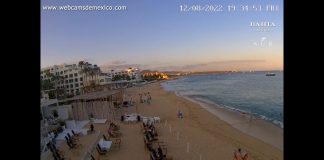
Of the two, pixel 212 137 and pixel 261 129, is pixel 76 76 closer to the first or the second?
pixel 261 129

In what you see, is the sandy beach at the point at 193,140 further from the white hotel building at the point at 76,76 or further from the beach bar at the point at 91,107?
the white hotel building at the point at 76,76

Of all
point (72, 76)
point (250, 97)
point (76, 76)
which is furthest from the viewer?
point (250, 97)

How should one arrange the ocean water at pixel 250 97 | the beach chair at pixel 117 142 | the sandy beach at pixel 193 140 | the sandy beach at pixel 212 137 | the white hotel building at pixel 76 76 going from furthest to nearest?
the ocean water at pixel 250 97 → the white hotel building at pixel 76 76 → the sandy beach at pixel 212 137 → the beach chair at pixel 117 142 → the sandy beach at pixel 193 140

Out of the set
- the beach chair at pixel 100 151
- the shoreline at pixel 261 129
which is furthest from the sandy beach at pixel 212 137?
the beach chair at pixel 100 151

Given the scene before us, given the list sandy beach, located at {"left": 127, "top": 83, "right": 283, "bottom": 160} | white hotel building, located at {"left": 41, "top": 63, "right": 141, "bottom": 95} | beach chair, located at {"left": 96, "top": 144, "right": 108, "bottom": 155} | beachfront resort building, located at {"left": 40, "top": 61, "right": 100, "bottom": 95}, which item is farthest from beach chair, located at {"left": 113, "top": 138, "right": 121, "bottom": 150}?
white hotel building, located at {"left": 41, "top": 63, "right": 141, "bottom": 95}

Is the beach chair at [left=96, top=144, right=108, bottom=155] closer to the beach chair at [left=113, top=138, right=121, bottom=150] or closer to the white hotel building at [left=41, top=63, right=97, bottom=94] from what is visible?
the beach chair at [left=113, top=138, right=121, bottom=150]

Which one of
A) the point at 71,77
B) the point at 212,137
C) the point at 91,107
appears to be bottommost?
the point at 212,137

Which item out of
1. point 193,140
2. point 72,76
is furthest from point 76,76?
point 193,140

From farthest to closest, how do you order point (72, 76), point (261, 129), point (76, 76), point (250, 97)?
point (250, 97), point (76, 76), point (72, 76), point (261, 129)

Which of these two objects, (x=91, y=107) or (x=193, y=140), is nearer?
(x=193, y=140)

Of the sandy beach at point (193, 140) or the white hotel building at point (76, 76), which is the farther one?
the white hotel building at point (76, 76)

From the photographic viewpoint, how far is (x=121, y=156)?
708 centimetres
